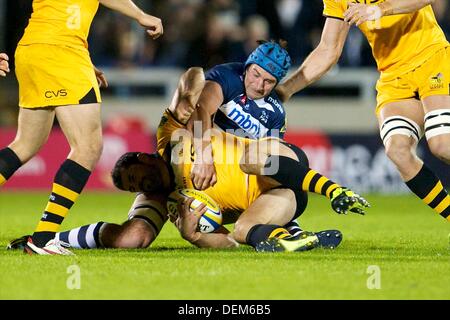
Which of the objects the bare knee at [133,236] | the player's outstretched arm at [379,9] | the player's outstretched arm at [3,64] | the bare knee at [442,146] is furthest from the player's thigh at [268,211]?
the player's outstretched arm at [3,64]

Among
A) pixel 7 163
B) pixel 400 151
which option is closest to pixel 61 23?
pixel 7 163

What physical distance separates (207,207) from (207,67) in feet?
26.9

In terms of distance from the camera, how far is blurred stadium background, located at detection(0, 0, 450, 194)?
14703mm

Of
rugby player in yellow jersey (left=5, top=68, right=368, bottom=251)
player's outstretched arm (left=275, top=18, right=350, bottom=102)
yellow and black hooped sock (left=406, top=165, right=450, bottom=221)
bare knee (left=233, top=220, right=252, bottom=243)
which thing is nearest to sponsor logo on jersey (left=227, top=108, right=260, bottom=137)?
rugby player in yellow jersey (left=5, top=68, right=368, bottom=251)

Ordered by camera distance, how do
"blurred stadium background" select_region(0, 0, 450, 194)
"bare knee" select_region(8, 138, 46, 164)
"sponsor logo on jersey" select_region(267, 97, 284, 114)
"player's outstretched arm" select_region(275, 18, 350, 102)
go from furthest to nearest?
"blurred stadium background" select_region(0, 0, 450, 194), "player's outstretched arm" select_region(275, 18, 350, 102), "sponsor logo on jersey" select_region(267, 97, 284, 114), "bare knee" select_region(8, 138, 46, 164)

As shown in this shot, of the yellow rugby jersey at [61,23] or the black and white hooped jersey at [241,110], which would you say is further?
the black and white hooped jersey at [241,110]

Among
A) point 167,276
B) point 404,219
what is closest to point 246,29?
point 404,219

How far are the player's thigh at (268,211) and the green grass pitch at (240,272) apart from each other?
0.58ft

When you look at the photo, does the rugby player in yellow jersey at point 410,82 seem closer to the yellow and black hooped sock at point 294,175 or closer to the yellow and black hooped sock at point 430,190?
the yellow and black hooped sock at point 430,190

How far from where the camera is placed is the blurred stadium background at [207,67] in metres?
14.7

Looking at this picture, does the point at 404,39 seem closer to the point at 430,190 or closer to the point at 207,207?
the point at 430,190

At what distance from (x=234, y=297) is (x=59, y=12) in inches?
107

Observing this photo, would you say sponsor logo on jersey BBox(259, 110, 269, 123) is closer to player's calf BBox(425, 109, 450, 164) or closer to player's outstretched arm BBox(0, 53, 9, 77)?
player's calf BBox(425, 109, 450, 164)

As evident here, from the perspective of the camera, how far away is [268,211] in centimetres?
709
